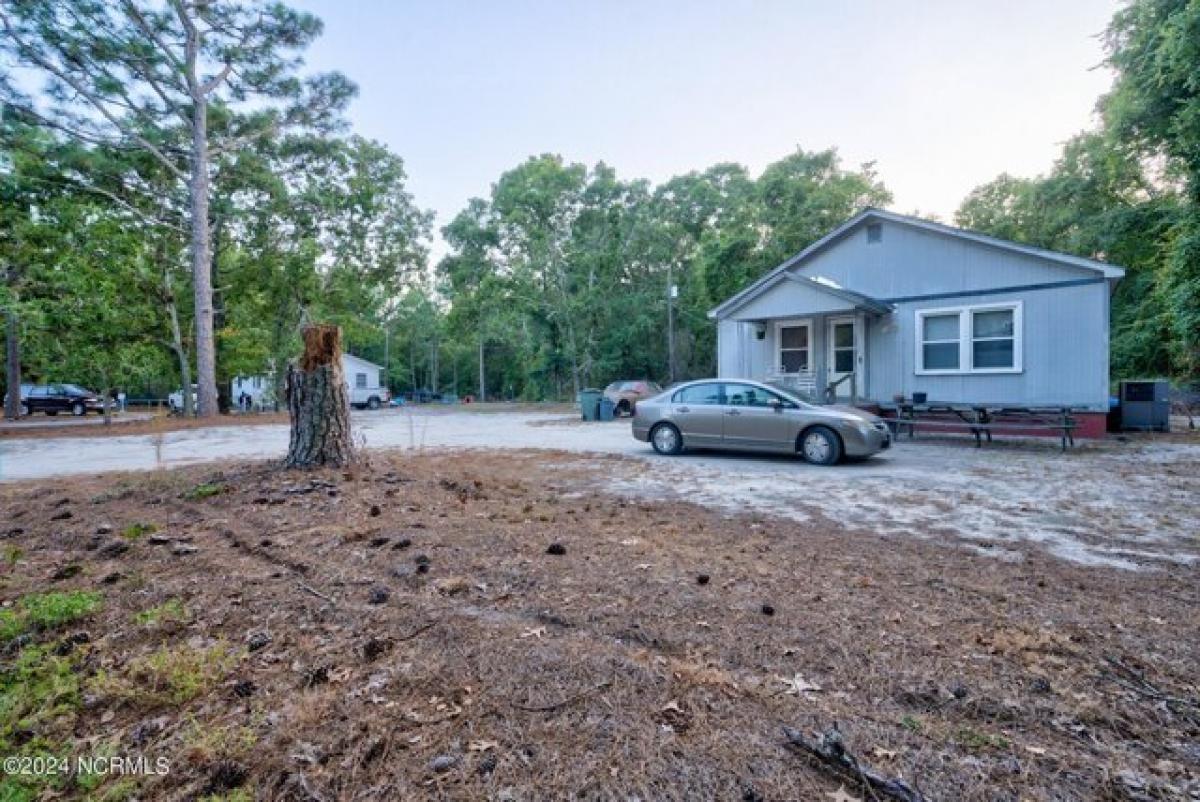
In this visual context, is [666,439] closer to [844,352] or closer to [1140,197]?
[844,352]

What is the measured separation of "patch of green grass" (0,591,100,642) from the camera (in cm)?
280

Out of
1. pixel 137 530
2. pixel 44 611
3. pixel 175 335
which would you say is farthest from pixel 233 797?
pixel 175 335

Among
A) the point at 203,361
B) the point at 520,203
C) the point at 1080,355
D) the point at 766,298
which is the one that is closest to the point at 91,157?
the point at 203,361

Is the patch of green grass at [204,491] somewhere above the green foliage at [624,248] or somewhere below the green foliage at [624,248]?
below

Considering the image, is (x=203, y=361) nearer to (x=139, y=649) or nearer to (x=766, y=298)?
(x=766, y=298)

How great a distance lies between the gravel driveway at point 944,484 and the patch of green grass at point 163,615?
4.11 meters

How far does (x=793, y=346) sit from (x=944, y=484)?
900 cm

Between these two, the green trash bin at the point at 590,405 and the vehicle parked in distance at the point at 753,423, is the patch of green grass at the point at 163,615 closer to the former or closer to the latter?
the vehicle parked in distance at the point at 753,423

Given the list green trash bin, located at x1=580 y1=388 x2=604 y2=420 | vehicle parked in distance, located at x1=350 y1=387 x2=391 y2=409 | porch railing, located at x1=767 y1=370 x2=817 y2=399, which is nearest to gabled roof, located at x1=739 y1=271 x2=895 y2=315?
porch railing, located at x1=767 y1=370 x2=817 y2=399

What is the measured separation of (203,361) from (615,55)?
17353mm

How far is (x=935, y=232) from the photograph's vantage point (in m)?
13.3

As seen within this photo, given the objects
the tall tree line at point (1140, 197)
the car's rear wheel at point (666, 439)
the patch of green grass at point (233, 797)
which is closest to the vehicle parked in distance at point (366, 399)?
the car's rear wheel at point (666, 439)

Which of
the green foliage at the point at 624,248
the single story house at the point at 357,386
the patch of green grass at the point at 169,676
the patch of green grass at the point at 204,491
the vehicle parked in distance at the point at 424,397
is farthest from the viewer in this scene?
the vehicle parked in distance at the point at 424,397

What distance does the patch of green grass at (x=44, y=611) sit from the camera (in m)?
2.80
